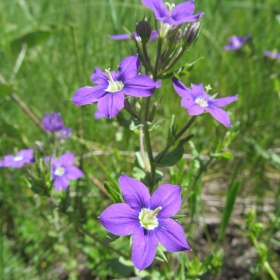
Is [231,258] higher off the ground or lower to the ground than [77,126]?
lower

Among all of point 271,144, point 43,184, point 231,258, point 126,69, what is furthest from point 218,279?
point 126,69

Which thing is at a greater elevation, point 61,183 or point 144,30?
point 144,30

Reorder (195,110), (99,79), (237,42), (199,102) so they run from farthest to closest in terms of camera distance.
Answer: (237,42) < (199,102) < (99,79) < (195,110)

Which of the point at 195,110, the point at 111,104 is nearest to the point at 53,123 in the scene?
the point at 111,104

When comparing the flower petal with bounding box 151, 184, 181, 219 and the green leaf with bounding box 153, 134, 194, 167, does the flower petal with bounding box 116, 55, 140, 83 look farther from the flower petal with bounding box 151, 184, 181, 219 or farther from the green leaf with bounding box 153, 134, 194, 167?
the flower petal with bounding box 151, 184, 181, 219

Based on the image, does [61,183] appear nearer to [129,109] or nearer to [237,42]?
[129,109]

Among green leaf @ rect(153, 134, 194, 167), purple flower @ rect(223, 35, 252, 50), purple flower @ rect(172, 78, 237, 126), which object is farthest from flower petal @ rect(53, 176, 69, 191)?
purple flower @ rect(223, 35, 252, 50)

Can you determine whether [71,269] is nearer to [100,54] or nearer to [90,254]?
[90,254]
